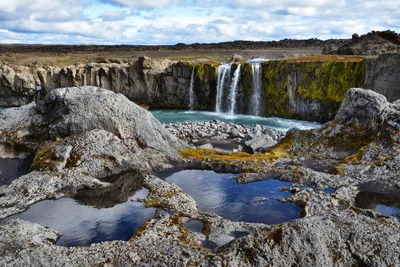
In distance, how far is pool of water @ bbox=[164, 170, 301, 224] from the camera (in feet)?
49.0

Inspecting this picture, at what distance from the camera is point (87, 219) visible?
47.1ft

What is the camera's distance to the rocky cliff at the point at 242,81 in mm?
41003

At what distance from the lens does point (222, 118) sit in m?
48.8

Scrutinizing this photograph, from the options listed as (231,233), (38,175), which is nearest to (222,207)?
(231,233)

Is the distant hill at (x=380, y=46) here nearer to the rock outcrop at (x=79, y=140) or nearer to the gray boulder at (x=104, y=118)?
the gray boulder at (x=104, y=118)

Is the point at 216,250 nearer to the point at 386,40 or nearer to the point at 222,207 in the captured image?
the point at 222,207

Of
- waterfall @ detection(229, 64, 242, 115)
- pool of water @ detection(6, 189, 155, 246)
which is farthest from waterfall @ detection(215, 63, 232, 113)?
pool of water @ detection(6, 189, 155, 246)

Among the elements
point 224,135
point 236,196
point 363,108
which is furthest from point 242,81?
point 236,196

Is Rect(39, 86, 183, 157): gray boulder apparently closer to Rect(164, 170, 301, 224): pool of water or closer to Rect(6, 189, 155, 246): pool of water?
Rect(164, 170, 301, 224): pool of water

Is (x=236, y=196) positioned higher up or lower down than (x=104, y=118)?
lower down

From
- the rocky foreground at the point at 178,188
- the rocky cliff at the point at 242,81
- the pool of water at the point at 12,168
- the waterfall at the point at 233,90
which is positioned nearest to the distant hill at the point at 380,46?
the rocky cliff at the point at 242,81

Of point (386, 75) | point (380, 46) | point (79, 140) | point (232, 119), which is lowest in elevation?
point (232, 119)

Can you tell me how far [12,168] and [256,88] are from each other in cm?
3678

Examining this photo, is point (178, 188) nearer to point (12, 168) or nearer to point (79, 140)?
point (79, 140)
